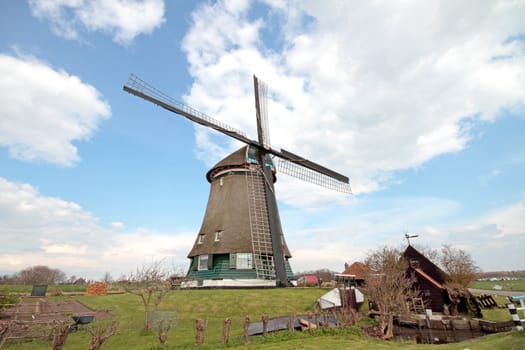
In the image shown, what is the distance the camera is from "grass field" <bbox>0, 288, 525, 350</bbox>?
906cm

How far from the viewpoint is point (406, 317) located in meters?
16.2

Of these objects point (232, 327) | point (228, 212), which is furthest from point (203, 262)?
point (232, 327)

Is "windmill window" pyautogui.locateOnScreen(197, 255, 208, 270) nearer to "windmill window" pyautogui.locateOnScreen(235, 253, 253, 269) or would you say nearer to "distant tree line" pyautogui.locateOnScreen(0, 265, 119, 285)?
"windmill window" pyautogui.locateOnScreen(235, 253, 253, 269)

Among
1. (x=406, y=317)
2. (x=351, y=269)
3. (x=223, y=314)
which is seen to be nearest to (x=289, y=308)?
(x=223, y=314)

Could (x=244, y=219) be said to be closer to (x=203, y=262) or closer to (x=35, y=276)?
(x=203, y=262)

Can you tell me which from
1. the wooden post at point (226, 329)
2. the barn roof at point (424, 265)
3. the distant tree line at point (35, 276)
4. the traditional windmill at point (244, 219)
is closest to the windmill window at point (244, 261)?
the traditional windmill at point (244, 219)

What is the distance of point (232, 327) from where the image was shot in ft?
40.3

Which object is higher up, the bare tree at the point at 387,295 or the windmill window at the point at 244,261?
the windmill window at the point at 244,261

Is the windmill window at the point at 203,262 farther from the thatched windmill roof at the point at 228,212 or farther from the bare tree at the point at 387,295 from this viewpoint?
the bare tree at the point at 387,295

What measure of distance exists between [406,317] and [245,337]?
37.3 ft

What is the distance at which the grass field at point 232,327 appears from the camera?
357 inches

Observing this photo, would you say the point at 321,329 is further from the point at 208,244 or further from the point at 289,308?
the point at 208,244

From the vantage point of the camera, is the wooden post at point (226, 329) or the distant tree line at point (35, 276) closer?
the wooden post at point (226, 329)

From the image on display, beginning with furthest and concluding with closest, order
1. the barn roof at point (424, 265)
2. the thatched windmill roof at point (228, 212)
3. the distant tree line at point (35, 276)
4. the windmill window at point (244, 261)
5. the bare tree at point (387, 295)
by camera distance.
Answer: the distant tree line at point (35, 276), the thatched windmill roof at point (228, 212), the barn roof at point (424, 265), the windmill window at point (244, 261), the bare tree at point (387, 295)
